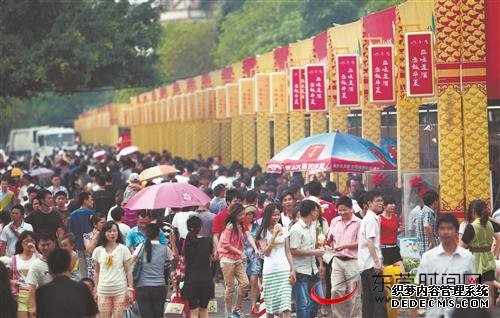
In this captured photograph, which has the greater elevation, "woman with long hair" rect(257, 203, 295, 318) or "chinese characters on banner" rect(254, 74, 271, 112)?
"chinese characters on banner" rect(254, 74, 271, 112)

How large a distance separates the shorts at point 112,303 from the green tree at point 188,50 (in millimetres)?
95992

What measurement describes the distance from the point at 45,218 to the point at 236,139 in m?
29.2

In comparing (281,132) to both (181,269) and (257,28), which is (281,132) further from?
(257,28)

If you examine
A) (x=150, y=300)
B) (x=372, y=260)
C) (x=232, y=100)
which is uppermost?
(x=232, y=100)

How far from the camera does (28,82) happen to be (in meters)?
45.0

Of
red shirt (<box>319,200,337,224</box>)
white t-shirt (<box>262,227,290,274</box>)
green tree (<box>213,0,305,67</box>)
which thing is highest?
green tree (<box>213,0,305,67</box>)

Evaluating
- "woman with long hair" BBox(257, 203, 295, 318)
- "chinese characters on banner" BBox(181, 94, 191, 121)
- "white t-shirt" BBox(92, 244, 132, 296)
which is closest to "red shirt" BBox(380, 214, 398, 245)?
"woman with long hair" BBox(257, 203, 295, 318)

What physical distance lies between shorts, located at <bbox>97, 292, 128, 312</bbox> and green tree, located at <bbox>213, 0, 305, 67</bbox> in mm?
61417

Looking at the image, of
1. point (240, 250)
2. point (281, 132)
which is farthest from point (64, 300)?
point (281, 132)

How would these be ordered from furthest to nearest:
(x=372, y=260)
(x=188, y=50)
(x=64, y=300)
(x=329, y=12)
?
1. (x=188, y=50)
2. (x=329, y=12)
3. (x=372, y=260)
4. (x=64, y=300)

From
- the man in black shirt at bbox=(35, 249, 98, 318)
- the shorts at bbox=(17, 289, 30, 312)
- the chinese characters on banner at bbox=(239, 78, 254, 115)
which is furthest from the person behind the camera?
the chinese characters on banner at bbox=(239, 78, 254, 115)

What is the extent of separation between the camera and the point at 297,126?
3684 cm

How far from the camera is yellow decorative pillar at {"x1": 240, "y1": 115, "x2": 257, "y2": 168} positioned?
152 feet

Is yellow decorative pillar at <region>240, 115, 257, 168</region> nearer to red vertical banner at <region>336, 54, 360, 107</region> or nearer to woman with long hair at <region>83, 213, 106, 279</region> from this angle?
red vertical banner at <region>336, 54, 360, 107</region>
